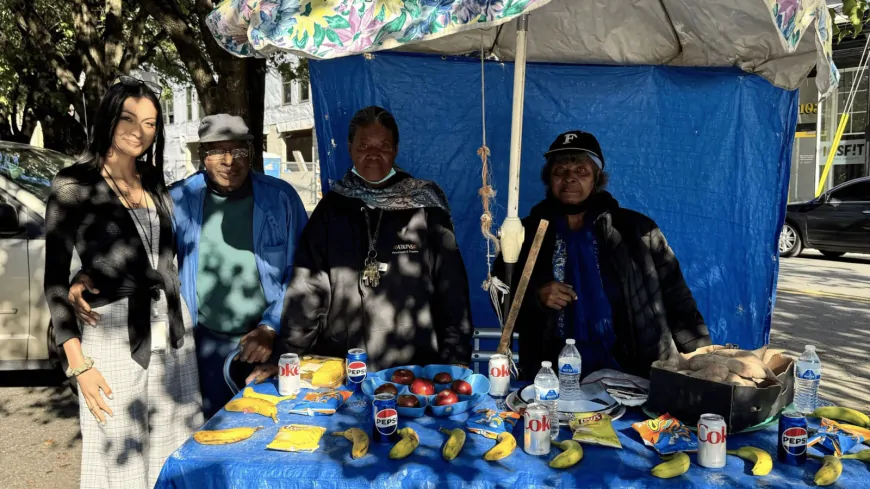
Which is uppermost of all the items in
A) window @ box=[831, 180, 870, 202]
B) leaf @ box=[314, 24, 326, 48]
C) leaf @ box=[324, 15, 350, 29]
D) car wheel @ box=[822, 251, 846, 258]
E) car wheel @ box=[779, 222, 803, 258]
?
leaf @ box=[324, 15, 350, 29]

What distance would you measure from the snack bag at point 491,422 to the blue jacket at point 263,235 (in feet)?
3.54

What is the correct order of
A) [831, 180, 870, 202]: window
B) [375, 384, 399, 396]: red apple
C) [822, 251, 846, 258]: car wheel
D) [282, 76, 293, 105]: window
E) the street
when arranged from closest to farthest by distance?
[375, 384, 399, 396]: red apple → the street → [831, 180, 870, 202]: window → [822, 251, 846, 258]: car wheel → [282, 76, 293, 105]: window

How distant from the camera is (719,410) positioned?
2.17 meters

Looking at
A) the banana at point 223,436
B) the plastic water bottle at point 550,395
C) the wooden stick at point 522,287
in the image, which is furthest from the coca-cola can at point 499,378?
the banana at point 223,436

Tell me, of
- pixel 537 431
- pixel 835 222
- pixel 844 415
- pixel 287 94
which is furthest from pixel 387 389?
pixel 287 94

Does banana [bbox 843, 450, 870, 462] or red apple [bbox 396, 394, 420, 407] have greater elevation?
red apple [bbox 396, 394, 420, 407]

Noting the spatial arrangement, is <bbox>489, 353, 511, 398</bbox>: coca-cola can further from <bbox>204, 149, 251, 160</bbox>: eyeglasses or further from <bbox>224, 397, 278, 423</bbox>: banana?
<bbox>204, 149, 251, 160</bbox>: eyeglasses

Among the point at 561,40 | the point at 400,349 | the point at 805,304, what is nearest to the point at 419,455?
the point at 400,349

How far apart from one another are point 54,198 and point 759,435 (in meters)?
2.77

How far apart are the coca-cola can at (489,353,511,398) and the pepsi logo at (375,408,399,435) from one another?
23.3 inches

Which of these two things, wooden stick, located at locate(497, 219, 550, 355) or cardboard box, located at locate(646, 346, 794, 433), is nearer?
cardboard box, located at locate(646, 346, 794, 433)

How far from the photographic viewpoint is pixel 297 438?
2141mm

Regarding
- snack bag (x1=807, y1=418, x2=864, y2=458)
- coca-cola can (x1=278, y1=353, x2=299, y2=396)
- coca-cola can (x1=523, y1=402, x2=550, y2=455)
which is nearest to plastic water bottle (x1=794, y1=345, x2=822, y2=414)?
snack bag (x1=807, y1=418, x2=864, y2=458)

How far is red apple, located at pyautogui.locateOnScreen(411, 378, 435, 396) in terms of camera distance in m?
2.45
